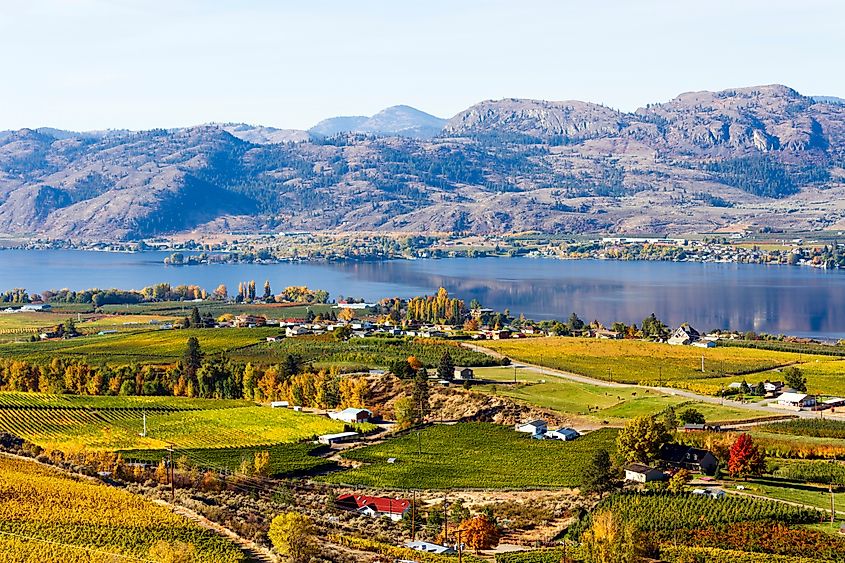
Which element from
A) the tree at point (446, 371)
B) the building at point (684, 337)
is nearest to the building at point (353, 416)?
the tree at point (446, 371)

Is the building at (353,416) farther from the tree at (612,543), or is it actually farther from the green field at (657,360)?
the tree at (612,543)

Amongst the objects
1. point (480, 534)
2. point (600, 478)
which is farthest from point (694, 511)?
point (480, 534)

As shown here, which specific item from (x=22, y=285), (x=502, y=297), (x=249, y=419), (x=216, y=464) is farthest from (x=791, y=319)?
(x=22, y=285)

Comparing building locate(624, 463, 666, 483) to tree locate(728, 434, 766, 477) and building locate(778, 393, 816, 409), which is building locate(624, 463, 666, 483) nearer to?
tree locate(728, 434, 766, 477)

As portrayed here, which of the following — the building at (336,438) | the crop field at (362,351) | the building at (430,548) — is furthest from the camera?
the crop field at (362,351)

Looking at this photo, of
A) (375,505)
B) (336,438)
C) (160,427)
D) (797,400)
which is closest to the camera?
(375,505)

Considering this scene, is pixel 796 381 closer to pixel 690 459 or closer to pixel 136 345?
pixel 690 459
